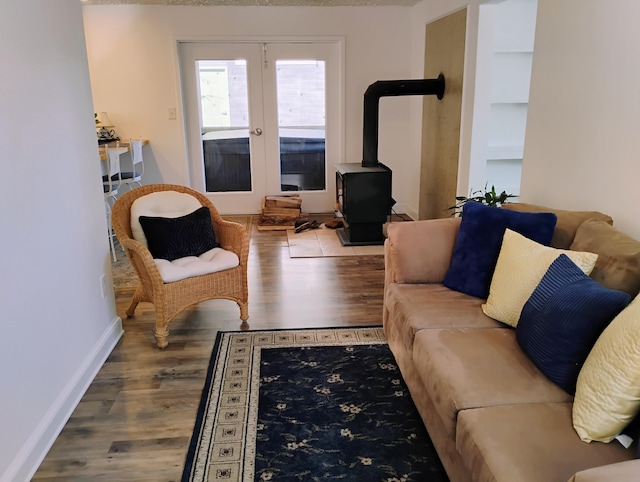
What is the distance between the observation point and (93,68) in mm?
5500

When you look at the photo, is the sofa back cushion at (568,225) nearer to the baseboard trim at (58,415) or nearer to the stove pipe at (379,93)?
the baseboard trim at (58,415)

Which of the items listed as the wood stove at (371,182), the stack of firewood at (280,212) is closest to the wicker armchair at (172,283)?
the wood stove at (371,182)

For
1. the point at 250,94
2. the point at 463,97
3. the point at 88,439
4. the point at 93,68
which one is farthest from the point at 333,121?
the point at 88,439

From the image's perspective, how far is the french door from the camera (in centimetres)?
572

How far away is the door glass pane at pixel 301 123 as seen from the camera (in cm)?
582

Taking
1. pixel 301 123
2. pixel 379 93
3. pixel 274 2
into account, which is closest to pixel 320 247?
pixel 379 93

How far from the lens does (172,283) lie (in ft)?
9.31

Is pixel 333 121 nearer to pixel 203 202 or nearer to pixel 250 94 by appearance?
pixel 250 94

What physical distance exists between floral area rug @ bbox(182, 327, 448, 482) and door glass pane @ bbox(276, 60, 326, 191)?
3444 mm

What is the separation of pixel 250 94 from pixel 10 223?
4265 millimetres

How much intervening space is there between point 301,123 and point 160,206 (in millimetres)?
3101

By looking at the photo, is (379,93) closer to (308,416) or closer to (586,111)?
(586,111)

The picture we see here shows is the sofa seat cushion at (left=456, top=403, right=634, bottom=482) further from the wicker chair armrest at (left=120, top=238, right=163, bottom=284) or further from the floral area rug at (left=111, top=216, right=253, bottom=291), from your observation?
the floral area rug at (left=111, top=216, right=253, bottom=291)

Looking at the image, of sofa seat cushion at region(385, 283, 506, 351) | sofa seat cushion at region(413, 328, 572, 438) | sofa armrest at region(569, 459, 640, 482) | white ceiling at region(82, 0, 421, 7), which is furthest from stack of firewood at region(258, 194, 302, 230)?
sofa armrest at region(569, 459, 640, 482)
